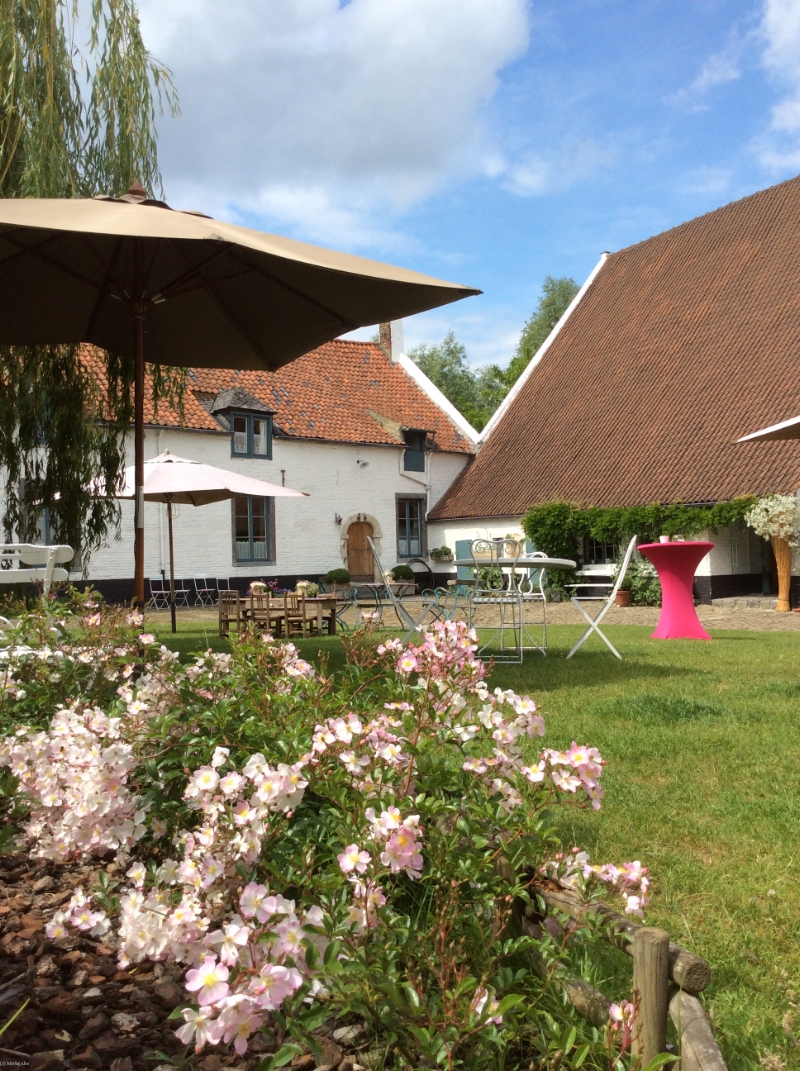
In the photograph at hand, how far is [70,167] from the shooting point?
7.07 meters

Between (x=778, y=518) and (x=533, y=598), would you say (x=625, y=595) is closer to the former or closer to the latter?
(x=778, y=518)

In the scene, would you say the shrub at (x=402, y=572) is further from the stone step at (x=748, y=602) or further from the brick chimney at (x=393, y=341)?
the stone step at (x=748, y=602)

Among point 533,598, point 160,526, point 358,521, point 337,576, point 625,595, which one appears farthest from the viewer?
point 358,521

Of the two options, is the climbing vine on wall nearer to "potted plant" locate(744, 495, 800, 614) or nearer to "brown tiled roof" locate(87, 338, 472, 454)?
"potted plant" locate(744, 495, 800, 614)

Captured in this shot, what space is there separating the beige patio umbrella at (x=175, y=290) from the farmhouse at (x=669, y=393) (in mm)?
11894

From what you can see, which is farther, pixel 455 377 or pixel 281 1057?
pixel 455 377

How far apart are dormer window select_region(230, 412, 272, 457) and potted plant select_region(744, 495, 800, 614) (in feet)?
36.1

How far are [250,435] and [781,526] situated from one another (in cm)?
1179

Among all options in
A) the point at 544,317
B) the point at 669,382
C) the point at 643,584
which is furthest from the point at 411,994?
the point at 544,317

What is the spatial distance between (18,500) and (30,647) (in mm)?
4299

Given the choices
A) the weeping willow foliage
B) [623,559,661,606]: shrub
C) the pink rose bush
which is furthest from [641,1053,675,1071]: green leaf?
[623,559,661,606]: shrub

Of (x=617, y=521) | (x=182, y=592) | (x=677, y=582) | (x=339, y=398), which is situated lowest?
(x=182, y=592)

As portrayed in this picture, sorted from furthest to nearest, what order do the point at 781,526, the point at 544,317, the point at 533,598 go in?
the point at 544,317
the point at 781,526
the point at 533,598

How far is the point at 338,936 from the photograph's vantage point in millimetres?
1475
